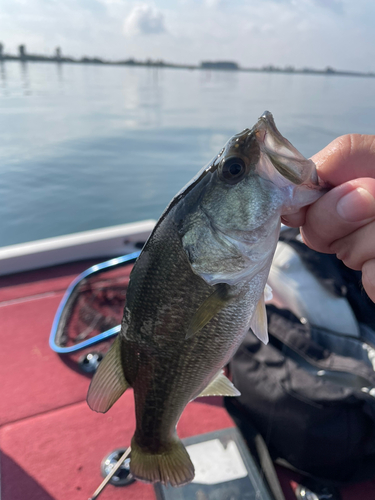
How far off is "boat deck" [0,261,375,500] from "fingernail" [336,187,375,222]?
185 cm

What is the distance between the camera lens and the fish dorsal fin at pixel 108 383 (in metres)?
1.24

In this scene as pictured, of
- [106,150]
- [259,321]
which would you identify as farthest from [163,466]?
[106,150]

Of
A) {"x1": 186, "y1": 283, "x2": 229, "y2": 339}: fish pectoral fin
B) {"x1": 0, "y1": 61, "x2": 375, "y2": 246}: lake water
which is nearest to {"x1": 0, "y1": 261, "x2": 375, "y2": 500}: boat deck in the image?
{"x1": 186, "y1": 283, "x2": 229, "y2": 339}: fish pectoral fin

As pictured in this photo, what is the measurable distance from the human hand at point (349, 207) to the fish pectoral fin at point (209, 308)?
40 centimetres

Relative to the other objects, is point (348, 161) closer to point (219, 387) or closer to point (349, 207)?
point (349, 207)

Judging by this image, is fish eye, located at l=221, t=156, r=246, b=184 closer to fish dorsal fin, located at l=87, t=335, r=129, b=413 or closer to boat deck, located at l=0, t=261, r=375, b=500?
fish dorsal fin, located at l=87, t=335, r=129, b=413

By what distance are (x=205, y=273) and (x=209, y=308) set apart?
4.7 inches

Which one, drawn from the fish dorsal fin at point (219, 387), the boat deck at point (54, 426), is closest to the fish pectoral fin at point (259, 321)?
the fish dorsal fin at point (219, 387)

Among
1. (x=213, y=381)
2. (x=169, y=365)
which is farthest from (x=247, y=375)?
(x=169, y=365)

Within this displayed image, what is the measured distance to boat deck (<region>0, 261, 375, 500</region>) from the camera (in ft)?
6.77

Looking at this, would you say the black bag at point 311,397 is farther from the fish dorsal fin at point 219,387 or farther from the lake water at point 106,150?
the lake water at point 106,150

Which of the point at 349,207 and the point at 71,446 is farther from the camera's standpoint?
the point at 71,446

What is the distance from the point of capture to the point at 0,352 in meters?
3.04

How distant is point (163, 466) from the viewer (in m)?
1.35
